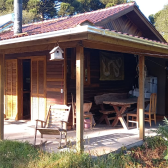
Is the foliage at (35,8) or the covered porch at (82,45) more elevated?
the foliage at (35,8)

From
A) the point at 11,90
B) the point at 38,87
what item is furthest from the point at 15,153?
the point at 11,90

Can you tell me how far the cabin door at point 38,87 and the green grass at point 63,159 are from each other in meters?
2.26

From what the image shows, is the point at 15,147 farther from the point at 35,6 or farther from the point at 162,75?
the point at 35,6

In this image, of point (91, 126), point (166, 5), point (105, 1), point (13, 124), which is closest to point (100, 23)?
point (91, 126)

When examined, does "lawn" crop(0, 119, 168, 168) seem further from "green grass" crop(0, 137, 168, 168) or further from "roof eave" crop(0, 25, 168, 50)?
"roof eave" crop(0, 25, 168, 50)

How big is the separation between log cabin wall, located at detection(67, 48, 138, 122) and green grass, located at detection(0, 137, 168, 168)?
2404mm

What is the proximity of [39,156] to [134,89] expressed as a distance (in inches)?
243

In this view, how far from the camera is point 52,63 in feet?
23.1

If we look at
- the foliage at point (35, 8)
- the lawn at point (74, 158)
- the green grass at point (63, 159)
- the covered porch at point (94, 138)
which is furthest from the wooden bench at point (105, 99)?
the foliage at point (35, 8)

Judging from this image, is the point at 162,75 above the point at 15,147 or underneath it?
above

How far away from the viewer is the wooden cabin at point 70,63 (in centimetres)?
500

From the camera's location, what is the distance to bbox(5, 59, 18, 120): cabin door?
8.18 metres

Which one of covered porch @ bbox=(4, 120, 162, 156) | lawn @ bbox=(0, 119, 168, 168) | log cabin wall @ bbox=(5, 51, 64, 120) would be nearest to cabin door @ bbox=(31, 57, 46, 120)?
log cabin wall @ bbox=(5, 51, 64, 120)

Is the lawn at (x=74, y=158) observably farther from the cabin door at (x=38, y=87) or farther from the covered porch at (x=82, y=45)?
the cabin door at (x=38, y=87)
